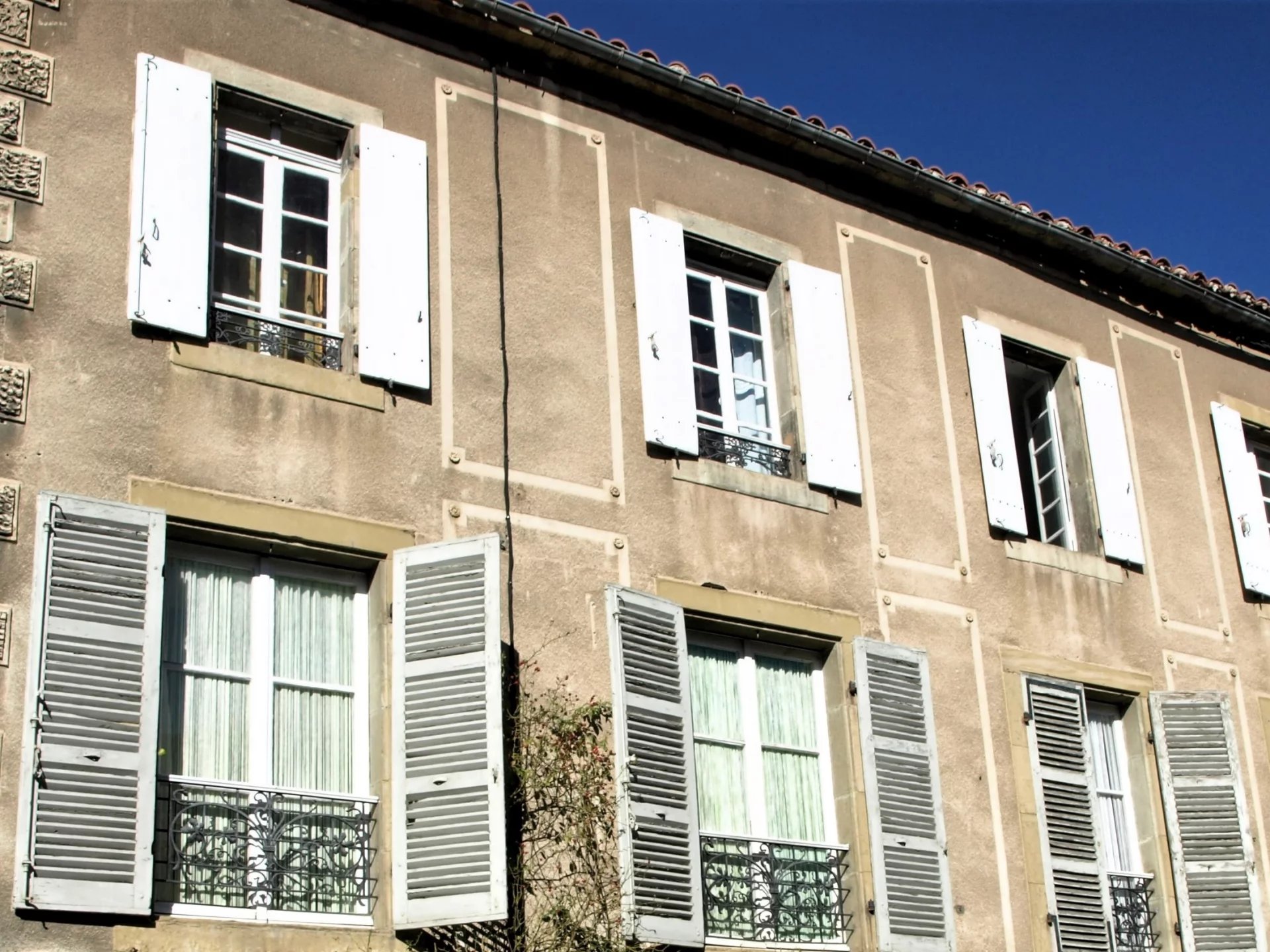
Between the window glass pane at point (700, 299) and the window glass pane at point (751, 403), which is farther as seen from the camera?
the window glass pane at point (700, 299)

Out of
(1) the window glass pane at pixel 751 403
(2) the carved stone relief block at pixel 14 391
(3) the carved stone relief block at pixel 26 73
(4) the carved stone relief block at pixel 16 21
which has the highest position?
(4) the carved stone relief block at pixel 16 21

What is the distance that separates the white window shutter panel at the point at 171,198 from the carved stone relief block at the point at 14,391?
0.65 m

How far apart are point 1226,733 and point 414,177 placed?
649 cm

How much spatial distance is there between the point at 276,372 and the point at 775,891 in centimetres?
389

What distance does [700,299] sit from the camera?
12.4 m

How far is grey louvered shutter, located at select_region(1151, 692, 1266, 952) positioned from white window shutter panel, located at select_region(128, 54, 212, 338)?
693 centimetres

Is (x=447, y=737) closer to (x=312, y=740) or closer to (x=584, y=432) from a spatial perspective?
(x=312, y=740)

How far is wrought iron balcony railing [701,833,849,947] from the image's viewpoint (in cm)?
1052

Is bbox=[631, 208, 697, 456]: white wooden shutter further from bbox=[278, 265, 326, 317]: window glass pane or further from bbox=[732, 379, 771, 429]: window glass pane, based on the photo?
bbox=[278, 265, 326, 317]: window glass pane

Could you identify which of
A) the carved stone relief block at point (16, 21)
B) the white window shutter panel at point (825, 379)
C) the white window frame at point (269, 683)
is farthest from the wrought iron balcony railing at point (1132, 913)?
Result: the carved stone relief block at point (16, 21)

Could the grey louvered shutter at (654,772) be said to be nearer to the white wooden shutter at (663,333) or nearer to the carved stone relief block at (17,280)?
the white wooden shutter at (663,333)

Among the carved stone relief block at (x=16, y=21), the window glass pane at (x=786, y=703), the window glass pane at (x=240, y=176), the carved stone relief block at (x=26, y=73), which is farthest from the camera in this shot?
the window glass pane at (x=786, y=703)

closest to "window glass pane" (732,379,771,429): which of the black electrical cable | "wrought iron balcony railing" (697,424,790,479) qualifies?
"wrought iron balcony railing" (697,424,790,479)

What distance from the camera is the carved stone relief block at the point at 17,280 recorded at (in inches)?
366
